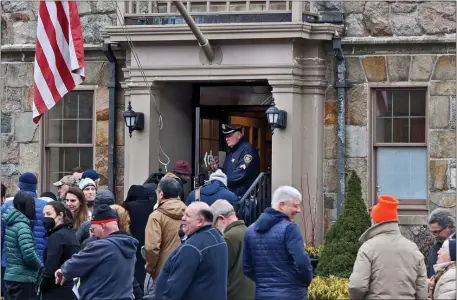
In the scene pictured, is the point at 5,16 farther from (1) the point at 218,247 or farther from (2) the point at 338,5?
(1) the point at 218,247

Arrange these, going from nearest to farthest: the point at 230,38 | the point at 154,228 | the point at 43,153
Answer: the point at 154,228 < the point at 230,38 < the point at 43,153

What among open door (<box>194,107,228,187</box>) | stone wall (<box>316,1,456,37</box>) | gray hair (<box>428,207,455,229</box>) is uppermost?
stone wall (<box>316,1,456,37</box>)

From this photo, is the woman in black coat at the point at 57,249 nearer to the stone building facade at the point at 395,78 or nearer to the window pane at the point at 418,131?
the stone building facade at the point at 395,78

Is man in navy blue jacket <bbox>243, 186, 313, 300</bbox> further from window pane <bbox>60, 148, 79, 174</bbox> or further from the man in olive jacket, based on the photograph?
window pane <bbox>60, 148, 79, 174</bbox>

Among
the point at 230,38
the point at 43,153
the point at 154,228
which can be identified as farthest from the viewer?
the point at 43,153

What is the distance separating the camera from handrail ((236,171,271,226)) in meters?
17.7

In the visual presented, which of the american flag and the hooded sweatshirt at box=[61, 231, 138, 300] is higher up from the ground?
the american flag

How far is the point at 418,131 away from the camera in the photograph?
59.7ft

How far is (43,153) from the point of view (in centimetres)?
1967

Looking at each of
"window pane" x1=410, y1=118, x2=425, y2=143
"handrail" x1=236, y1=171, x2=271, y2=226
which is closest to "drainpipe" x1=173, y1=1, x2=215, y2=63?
"handrail" x1=236, y1=171, x2=271, y2=226

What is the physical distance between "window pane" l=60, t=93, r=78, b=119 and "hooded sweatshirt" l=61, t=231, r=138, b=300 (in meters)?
8.34

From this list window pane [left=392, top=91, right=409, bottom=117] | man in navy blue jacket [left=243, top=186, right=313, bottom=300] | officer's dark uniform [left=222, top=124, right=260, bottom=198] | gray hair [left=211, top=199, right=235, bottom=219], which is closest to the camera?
man in navy blue jacket [left=243, top=186, right=313, bottom=300]

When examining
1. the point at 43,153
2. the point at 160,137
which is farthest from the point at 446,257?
the point at 43,153

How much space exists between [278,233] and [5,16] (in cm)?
909
